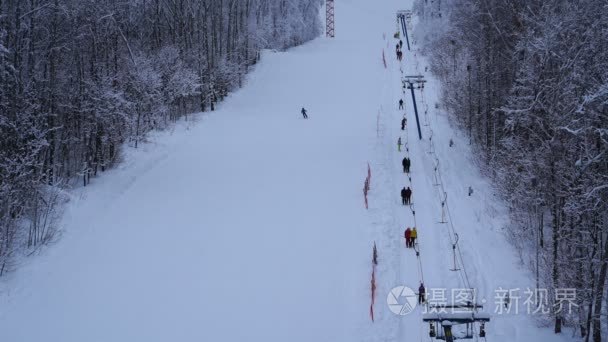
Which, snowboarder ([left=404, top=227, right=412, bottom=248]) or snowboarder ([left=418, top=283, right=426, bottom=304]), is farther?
snowboarder ([left=404, top=227, right=412, bottom=248])

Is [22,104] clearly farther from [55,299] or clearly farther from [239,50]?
[239,50]

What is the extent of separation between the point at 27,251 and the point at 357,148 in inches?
734

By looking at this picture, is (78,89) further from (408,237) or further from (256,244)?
(408,237)

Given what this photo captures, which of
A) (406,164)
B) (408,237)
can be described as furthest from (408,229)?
(406,164)

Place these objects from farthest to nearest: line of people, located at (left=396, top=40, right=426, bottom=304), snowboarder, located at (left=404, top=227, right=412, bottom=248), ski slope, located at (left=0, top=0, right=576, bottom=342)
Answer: snowboarder, located at (left=404, top=227, right=412, bottom=248)
line of people, located at (left=396, top=40, right=426, bottom=304)
ski slope, located at (left=0, top=0, right=576, bottom=342)

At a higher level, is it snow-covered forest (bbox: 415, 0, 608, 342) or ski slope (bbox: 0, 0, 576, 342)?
snow-covered forest (bbox: 415, 0, 608, 342)

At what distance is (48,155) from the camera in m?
24.7

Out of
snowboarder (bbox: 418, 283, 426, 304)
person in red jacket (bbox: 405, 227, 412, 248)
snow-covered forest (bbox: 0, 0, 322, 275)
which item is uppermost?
snow-covered forest (bbox: 0, 0, 322, 275)

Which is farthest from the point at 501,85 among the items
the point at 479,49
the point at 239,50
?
the point at 239,50

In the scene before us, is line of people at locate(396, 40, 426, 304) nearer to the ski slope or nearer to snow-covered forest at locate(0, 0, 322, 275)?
the ski slope

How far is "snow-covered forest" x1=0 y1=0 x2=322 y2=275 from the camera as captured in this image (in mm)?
19609

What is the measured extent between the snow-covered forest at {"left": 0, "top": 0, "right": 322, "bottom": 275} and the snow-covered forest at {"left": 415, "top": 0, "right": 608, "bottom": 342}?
17.2 meters

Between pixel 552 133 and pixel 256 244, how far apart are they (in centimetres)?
1150

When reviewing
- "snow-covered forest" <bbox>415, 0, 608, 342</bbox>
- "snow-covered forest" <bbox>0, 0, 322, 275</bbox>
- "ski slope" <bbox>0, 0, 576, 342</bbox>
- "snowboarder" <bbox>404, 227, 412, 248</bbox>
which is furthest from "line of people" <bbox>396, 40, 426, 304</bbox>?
"snow-covered forest" <bbox>0, 0, 322, 275</bbox>
